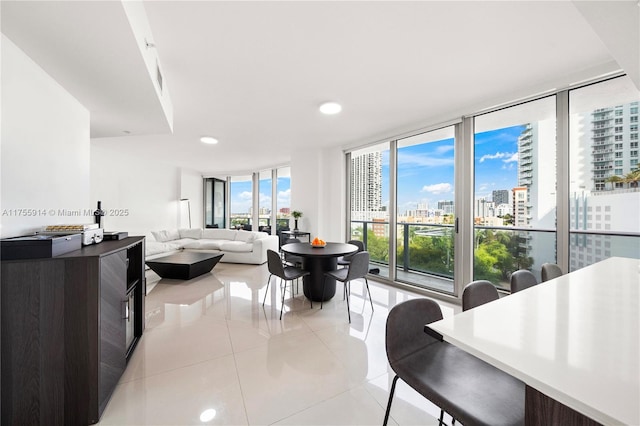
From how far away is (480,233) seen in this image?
11.1 ft

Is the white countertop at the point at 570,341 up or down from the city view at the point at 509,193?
down

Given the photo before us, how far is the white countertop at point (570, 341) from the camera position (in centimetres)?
53

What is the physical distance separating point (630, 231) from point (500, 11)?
95.0 inches

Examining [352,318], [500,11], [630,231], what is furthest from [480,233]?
[500,11]

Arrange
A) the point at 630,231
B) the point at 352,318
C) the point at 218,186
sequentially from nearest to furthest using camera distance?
the point at 630,231 → the point at 352,318 → the point at 218,186

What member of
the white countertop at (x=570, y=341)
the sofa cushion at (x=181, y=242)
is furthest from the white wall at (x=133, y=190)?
the white countertop at (x=570, y=341)

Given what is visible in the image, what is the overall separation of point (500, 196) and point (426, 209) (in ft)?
3.40

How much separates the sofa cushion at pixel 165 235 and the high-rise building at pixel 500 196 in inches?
272

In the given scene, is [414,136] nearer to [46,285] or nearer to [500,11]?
[500,11]

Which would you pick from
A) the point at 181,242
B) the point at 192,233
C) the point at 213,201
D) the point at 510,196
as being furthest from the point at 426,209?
the point at 213,201

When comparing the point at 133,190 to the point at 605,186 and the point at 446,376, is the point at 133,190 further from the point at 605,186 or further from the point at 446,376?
the point at 605,186

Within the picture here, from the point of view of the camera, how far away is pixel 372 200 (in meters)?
4.89

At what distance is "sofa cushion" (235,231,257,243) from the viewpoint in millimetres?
6174

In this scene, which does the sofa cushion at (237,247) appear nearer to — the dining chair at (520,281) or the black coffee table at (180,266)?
the black coffee table at (180,266)
